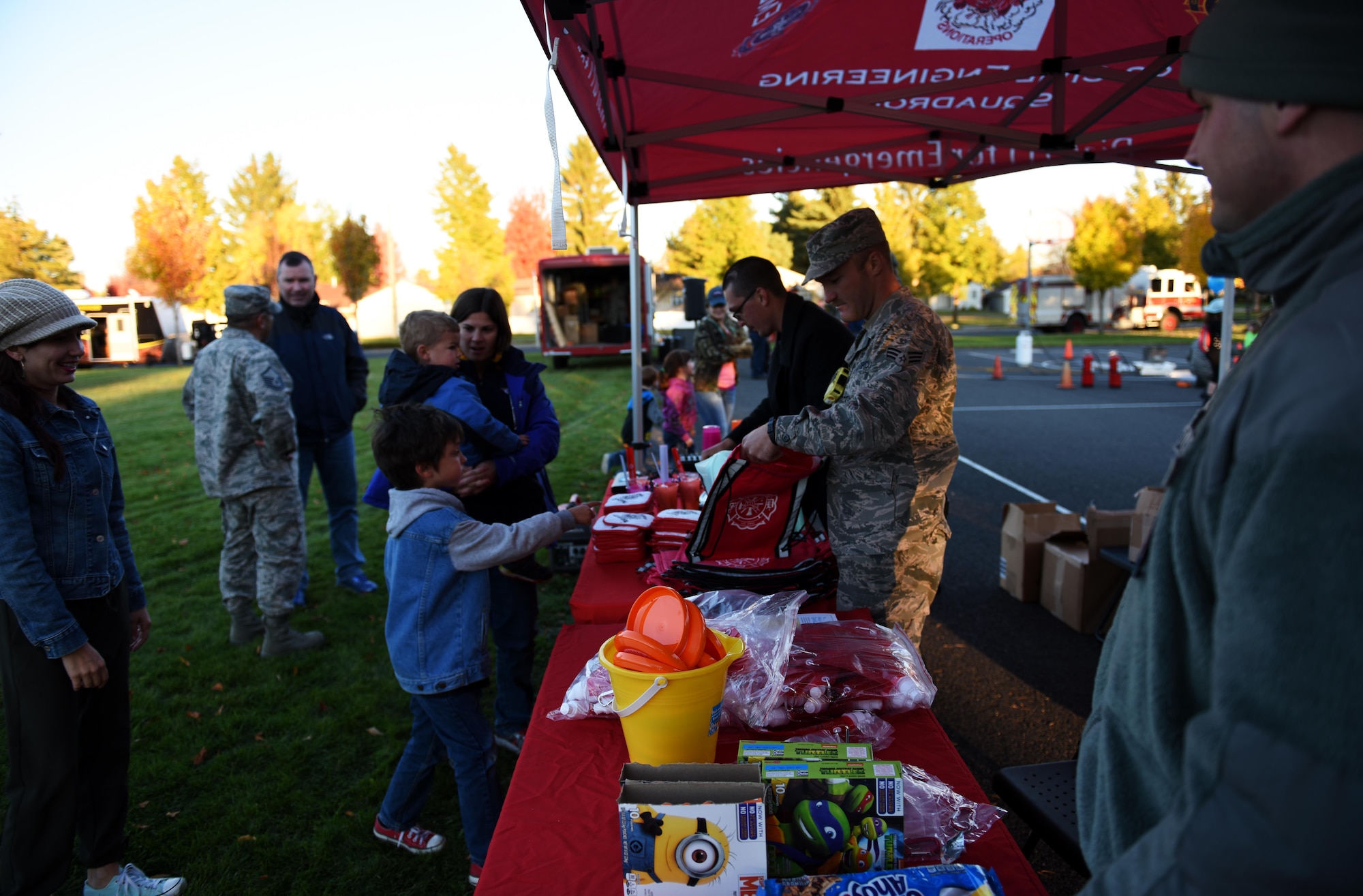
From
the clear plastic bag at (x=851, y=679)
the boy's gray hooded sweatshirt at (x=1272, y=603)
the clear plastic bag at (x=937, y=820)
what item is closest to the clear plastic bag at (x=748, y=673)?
the clear plastic bag at (x=851, y=679)

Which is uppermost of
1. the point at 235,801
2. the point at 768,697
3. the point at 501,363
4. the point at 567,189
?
the point at 567,189

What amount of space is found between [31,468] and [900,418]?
256cm

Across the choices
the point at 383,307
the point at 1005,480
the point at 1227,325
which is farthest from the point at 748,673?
the point at 383,307

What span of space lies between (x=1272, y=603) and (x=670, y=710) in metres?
1.07

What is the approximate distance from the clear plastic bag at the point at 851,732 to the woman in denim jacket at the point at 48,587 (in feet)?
6.93

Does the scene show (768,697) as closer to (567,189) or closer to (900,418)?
(900,418)

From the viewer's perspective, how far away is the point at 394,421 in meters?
2.43

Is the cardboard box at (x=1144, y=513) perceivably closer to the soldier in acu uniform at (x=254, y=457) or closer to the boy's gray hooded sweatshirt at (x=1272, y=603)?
the boy's gray hooded sweatshirt at (x=1272, y=603)

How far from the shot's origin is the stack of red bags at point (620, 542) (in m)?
2.98

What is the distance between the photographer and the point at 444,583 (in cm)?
242

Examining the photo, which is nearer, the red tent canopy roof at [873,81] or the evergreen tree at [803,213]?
the red tent canopy roof at [873,81]

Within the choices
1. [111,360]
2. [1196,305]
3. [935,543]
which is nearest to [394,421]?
[935,543]

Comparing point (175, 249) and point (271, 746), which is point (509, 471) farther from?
point (175, 249)

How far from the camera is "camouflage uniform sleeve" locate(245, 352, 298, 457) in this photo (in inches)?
165
